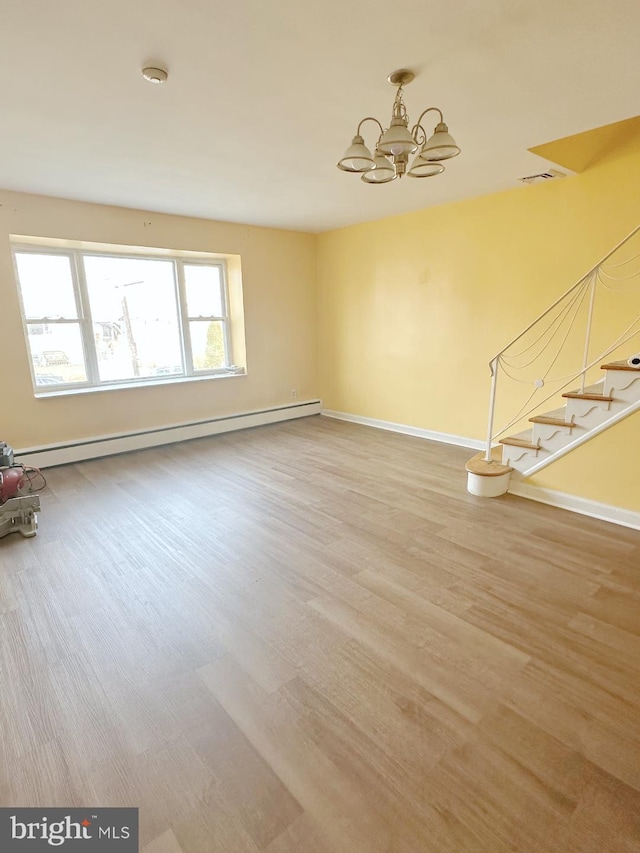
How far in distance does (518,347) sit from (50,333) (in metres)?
4.96

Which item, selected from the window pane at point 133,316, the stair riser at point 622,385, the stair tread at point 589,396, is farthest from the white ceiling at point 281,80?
the stair tread at point 589,396

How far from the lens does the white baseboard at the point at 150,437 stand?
4.50m

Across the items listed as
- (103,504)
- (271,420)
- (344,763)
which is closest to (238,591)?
(344,763)

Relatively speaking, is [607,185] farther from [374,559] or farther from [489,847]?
[489,847]

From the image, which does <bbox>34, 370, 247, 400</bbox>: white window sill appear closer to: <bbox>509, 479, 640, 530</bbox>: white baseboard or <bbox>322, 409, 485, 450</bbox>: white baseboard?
<bbox>322, 409, 485, 450</bbox>: white baseboard

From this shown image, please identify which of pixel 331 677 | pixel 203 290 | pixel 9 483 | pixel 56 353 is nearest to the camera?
pixel 331 677

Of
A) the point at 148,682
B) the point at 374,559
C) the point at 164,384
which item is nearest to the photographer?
the point at 148,682

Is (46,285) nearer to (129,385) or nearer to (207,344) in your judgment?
(129,385)

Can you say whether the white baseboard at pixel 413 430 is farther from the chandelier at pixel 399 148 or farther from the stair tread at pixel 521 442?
the chandelier at pixel 399 148

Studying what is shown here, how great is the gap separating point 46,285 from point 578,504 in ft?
18.1

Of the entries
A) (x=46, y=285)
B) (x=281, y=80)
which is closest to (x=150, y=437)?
(x=46, y=285)

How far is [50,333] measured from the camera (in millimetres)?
4570

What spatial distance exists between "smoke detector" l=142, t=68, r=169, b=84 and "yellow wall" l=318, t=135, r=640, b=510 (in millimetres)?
3391

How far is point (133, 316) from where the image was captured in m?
5.14
